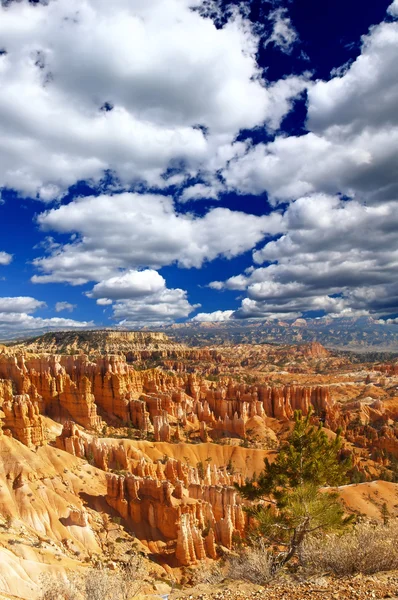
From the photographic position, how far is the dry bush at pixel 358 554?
628 inches

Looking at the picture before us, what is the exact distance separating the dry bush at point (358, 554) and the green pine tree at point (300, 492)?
1689 mm

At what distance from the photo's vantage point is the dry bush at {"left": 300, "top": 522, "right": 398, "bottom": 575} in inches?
628

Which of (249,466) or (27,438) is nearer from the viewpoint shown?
(27,438)

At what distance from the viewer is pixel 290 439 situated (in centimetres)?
2264

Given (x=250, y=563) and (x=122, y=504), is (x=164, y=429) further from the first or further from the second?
(x=250, y=563)

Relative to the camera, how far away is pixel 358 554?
16078mm

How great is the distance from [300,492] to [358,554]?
4.21 metres

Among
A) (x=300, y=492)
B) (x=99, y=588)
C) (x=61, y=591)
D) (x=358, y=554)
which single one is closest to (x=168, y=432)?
(x=61, y=591)

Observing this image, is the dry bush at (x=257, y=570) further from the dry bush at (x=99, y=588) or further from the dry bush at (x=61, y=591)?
the dry bush at (x=61, y=591)

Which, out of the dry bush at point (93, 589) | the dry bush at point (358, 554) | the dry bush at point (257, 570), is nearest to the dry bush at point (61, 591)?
the dry bush at point (93, 589)

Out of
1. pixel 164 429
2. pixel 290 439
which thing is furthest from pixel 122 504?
pixel 164 429

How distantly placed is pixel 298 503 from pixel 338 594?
25.5 ft

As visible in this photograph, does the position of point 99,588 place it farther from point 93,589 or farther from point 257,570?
point 257,570

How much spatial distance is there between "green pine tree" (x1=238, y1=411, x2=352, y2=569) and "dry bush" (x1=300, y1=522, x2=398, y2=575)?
5.54 ft
